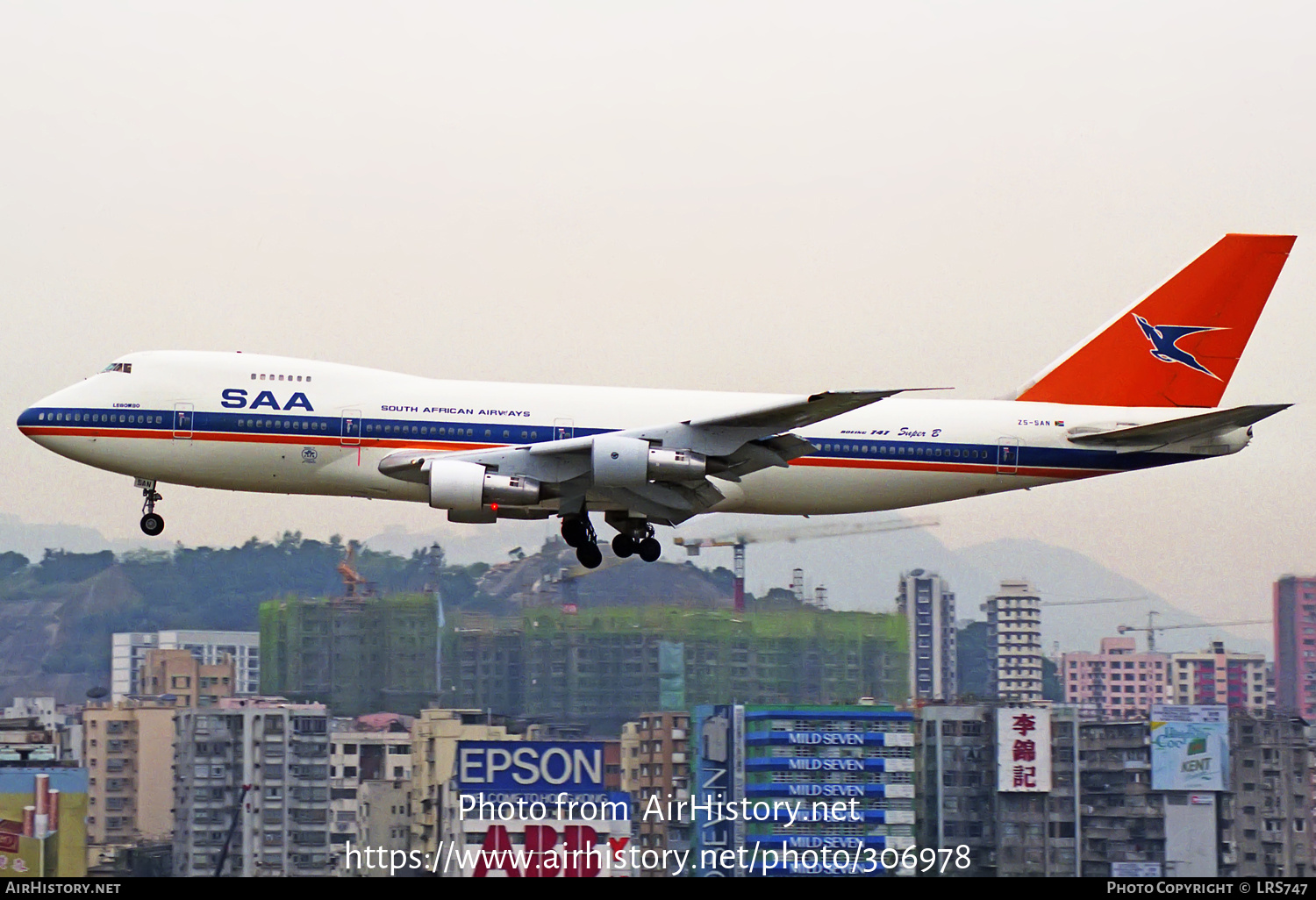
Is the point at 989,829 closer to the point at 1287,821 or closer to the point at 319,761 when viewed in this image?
the point at 1287,821

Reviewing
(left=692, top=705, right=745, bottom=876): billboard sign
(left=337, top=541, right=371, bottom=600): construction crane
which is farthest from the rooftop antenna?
(left=692, top=705, right=745, bottom=876): billboard sign

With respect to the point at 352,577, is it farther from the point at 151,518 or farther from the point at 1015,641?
the point at 1015,641

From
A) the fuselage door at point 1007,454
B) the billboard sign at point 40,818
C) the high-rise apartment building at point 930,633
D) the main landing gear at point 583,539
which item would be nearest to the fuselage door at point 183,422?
the main landing gear at point 583,539

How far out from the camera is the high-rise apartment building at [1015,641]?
52531 millimetres

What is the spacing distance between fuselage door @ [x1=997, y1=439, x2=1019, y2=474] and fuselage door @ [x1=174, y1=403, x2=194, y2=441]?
17.0m

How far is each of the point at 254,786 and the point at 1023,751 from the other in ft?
80.8

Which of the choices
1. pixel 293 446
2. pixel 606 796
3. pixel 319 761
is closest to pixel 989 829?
pixel 606 796

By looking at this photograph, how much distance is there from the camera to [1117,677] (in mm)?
60781

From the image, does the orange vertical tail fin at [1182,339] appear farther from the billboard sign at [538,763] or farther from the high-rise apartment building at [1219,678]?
the high-rise apartment building at [1219,678]

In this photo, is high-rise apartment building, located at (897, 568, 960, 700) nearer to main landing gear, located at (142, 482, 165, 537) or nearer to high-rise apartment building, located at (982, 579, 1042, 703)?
high-rise apartment building, located at (982, 579, 1042, 703)

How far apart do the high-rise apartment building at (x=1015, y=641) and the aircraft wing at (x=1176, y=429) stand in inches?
717

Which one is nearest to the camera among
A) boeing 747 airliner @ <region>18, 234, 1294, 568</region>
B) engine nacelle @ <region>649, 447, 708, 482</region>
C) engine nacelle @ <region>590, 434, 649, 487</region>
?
engine nacelle @ <region>590, 434, 649, 487</region>

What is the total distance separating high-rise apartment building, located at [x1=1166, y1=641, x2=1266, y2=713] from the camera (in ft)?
187

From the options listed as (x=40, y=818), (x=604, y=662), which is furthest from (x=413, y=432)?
(x=40, y=818)
